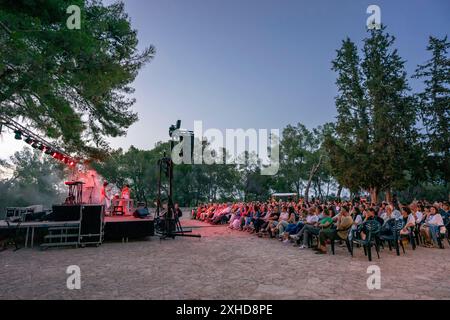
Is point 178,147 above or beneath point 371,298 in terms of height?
above

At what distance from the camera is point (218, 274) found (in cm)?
486

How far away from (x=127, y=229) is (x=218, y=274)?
17.4 ft

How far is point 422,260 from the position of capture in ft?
20.2

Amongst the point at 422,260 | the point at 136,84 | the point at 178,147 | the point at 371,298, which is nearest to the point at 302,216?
the point at 422,260

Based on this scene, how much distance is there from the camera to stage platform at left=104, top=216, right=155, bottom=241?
8812mm

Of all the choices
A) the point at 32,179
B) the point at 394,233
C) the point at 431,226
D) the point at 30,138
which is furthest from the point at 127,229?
the point at 32,179

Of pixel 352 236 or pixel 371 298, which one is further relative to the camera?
pixel 352 236

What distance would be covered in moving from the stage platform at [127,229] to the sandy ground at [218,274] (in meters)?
1.34

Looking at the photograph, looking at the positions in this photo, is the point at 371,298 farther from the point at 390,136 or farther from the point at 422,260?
the point at 390,136

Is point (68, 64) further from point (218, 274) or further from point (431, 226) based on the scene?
point (431, 226)

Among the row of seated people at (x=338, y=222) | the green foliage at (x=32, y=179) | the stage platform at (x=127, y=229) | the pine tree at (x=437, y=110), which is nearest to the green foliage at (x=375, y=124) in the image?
the pine tree at (x=437, y=110)

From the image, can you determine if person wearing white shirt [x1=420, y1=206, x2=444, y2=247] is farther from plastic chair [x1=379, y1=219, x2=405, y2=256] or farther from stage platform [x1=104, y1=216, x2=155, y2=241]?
stage platform [x1=104, y1=216, x2=155, y2=241]
